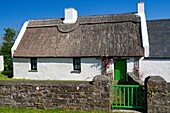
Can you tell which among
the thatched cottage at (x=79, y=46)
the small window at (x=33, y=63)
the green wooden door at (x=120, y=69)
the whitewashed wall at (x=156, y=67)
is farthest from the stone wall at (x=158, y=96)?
the small window at (x=33, y=63)

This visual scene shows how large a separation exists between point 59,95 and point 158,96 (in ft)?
11.6

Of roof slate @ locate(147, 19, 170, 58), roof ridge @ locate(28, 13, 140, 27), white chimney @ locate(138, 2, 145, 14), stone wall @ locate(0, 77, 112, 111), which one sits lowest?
stone wall @ locate(0, 77, 112, 111)

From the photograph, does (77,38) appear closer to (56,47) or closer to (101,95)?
(56,47)

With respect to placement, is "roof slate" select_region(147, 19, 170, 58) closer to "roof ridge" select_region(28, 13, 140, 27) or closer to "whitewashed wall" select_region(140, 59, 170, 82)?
"whitewashed wall" select_region(140, 59, 170, 82)

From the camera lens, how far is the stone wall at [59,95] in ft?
20.9

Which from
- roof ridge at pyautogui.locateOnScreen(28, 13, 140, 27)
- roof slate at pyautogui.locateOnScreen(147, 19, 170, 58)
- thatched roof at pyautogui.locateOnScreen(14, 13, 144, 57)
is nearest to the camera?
roof slate at pyautogui.locateOnScreen(147, 19, 170, 58)

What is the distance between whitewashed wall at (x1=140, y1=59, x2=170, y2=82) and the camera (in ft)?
45.3

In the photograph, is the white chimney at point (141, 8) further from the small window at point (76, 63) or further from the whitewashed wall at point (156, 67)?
the small window at point (76, 63)

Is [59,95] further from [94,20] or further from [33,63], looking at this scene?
[94,20]

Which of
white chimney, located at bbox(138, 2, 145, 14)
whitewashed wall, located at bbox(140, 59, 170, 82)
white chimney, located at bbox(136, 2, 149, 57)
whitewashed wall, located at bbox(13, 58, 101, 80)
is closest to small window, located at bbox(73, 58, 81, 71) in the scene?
whitewashed wall, located at bbox(13, 58, 101, 80)

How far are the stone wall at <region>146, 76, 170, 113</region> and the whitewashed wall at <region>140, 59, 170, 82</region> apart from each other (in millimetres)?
8665

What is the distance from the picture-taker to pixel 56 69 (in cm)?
1636

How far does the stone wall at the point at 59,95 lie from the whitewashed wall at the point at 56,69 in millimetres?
8715

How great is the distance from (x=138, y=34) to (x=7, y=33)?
1235 inches
